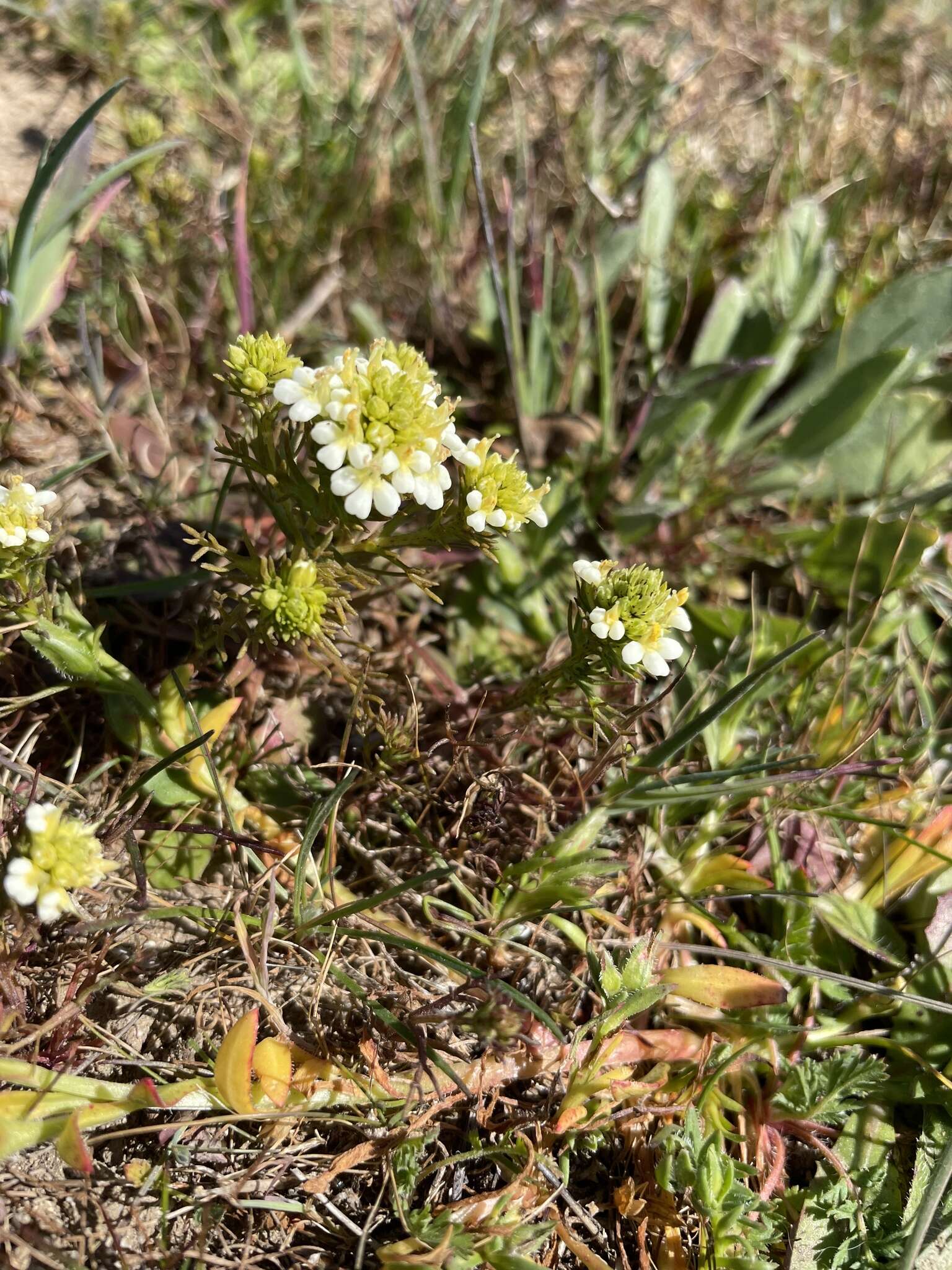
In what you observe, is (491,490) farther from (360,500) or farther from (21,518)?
(21,518)

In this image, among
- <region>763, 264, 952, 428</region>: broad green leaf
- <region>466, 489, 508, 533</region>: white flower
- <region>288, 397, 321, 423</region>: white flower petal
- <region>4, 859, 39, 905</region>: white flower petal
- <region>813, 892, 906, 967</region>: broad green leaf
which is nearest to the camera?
<region>4, 859, 39, 905</region>: white flower petal

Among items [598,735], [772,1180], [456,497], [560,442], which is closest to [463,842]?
[598,735]

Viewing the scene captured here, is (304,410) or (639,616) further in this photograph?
(639,616)

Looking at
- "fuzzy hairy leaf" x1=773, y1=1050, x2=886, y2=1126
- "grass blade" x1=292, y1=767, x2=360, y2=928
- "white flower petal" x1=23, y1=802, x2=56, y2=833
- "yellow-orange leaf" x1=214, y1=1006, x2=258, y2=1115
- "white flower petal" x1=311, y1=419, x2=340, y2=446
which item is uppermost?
"white flower petal" x1=311, y1=419, x2=340, y2=446

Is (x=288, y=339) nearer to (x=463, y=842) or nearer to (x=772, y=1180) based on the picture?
(x=463, y=842)

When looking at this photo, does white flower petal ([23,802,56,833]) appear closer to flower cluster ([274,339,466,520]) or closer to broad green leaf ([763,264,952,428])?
flower cluster ([274,339,466,520])

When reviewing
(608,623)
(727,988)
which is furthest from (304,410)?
(727,988)

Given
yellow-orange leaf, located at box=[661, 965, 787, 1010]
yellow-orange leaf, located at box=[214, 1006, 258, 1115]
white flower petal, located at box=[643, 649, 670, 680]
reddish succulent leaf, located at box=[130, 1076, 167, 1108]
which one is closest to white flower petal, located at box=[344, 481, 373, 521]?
white flower petal, located at box=[643, 649, 670, 680]

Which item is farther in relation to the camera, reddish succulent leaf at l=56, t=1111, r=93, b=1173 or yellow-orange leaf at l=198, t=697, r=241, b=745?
yellow-orange leaf at l=198, t=697, r=241, b=745
